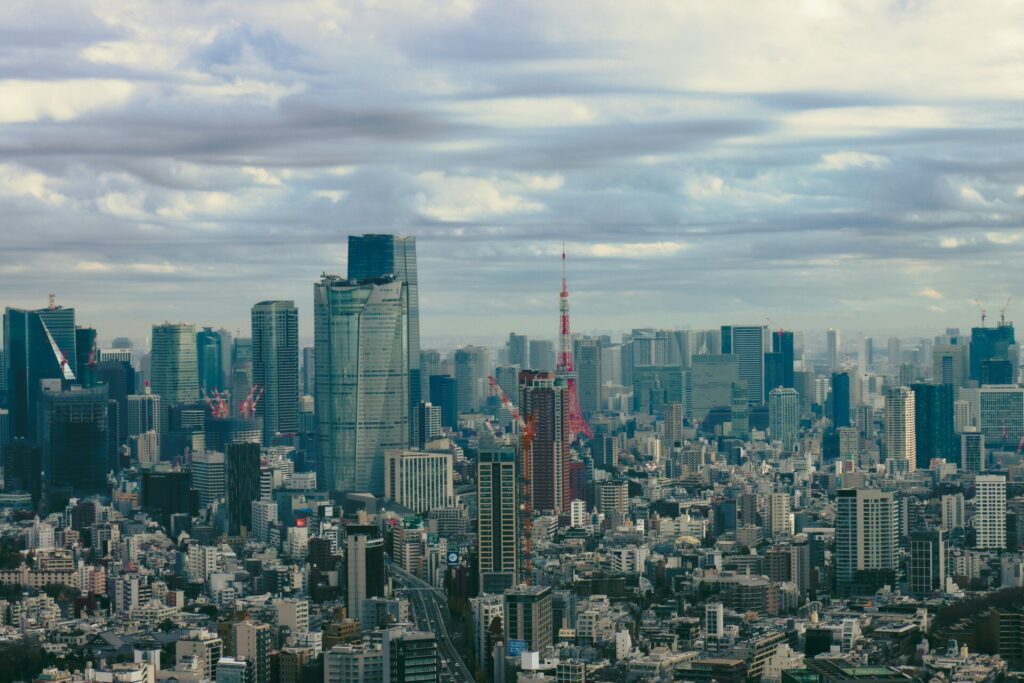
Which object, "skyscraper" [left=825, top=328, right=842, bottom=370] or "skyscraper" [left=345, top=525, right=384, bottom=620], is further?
"skyscraper" [left=825, top=328, right=842, bottom=370]

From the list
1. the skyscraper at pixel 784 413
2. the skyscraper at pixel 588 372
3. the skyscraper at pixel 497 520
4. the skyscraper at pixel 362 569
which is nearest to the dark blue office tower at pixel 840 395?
the skyscraper at pixel 784 413

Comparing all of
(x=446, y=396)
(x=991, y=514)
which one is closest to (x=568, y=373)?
(x=446, y=396)

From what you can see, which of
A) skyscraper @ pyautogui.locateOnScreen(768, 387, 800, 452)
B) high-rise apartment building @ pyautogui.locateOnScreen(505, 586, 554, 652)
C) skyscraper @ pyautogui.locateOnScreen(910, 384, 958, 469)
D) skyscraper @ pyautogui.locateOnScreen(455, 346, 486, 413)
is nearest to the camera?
high-rise apartment building @ pyautogui.locateOnScreen(505, 586, 554, 652)

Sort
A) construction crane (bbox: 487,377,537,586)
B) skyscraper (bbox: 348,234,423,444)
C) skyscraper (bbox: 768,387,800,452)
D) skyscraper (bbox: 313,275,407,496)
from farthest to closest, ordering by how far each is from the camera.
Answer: skyscraper (bbox: 768,387,800,452) < skyscraper (bbox: 348,234,423,444) < skyscraper (bbox: 313,275,407,496) < construction crane (bbox: 487,377,537,586)

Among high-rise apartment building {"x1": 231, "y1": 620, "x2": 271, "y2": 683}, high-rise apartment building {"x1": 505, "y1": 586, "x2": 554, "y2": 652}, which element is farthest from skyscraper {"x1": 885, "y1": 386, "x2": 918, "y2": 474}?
high-rise apartment building {"x1": 231, "y1": 620, "x2": 271, "y2": 683}

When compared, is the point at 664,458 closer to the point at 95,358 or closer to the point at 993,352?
the point at 993,352

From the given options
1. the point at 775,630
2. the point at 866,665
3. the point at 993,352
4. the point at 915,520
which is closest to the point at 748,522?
the point at 915,520

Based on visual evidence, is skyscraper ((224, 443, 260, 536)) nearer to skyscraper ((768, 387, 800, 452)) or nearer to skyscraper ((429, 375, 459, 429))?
skyscraper ((429, 375, 459, 429))
